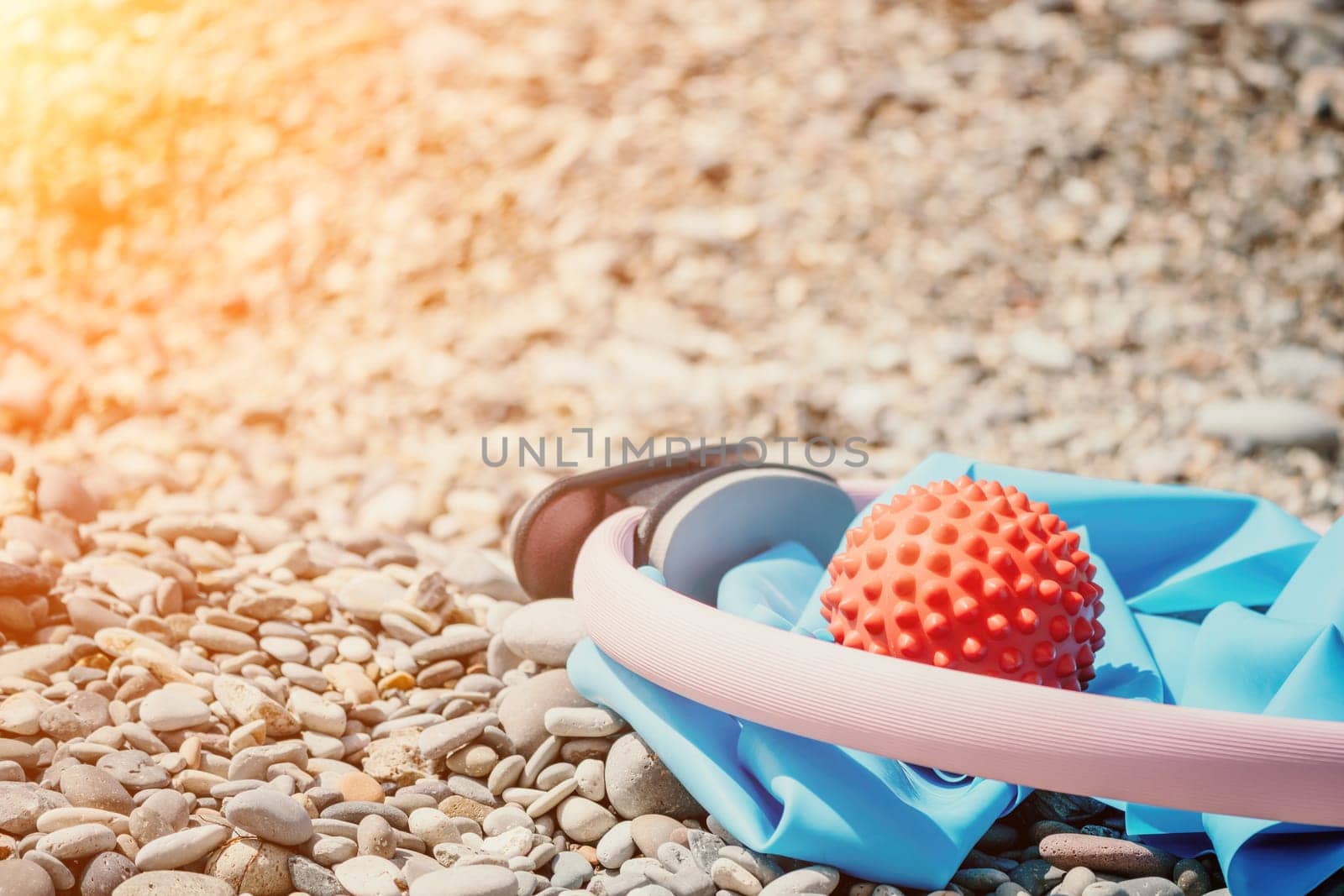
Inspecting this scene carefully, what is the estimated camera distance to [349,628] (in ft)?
8.34

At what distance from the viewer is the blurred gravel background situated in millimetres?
4055

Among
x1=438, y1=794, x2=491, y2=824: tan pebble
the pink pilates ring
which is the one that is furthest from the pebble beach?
the pink pilates ring

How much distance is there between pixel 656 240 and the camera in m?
4.92

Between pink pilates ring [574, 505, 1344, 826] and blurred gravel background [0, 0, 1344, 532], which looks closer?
pink pilates ring [574, 505, 1344, 826]

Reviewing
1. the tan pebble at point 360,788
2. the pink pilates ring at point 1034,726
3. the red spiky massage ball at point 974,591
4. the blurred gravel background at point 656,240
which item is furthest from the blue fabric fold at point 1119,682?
the blurred gravel background at point 656,240

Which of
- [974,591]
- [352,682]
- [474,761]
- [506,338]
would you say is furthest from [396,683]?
[506,338]

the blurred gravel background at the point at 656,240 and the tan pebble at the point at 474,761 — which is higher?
the blurred gravel background at the point at 656,240

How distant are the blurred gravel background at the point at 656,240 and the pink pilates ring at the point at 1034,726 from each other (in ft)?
6.32

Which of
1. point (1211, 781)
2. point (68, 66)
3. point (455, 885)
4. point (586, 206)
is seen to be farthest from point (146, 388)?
point (1211, 781)

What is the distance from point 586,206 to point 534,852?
3.71 m

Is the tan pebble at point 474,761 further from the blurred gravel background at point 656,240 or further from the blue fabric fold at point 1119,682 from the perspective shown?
the blurred gravel background at point 656,240

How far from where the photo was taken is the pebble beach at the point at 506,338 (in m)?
1.93

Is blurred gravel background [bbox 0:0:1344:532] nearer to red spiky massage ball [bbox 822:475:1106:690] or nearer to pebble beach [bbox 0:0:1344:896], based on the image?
pebble beach [bbox 0:0:1344:896]

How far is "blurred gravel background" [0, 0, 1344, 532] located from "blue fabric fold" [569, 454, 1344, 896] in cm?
144
